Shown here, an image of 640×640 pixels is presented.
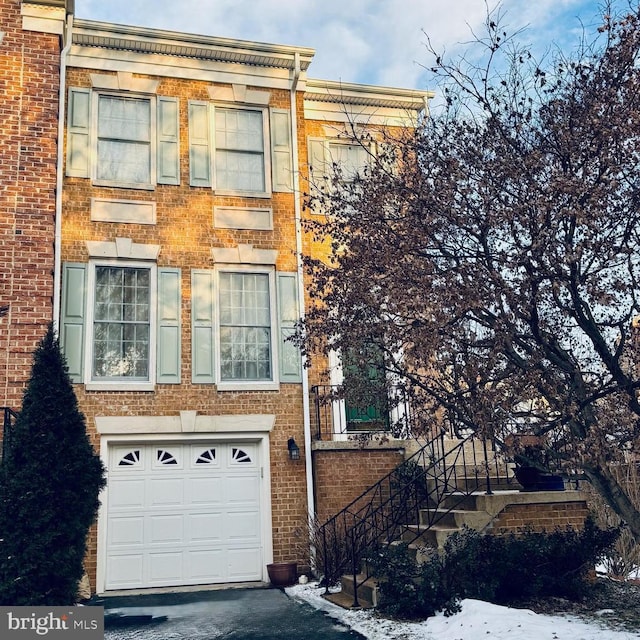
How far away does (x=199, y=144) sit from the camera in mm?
12102

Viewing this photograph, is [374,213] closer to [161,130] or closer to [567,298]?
[567,298]

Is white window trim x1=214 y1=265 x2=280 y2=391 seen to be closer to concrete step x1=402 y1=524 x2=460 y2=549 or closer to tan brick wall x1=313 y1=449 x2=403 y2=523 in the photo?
tan brick wall x1=313 y1=449 x2=403 y2=523

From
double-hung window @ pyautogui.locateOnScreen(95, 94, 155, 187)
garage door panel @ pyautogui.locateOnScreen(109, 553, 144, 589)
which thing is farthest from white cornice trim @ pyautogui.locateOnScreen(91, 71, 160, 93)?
garage door panel @ pyautogui.locateOnScreen(109, 553, 144, 589)

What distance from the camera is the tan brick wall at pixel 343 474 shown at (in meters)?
11.0

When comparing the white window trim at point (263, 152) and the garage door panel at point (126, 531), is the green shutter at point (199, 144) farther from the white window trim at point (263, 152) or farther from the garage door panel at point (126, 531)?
the garage door panel at point (126, 531)

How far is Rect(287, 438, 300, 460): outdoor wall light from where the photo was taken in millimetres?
11073

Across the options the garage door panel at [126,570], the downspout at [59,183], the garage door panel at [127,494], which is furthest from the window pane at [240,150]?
the garage door panel at [126,570]

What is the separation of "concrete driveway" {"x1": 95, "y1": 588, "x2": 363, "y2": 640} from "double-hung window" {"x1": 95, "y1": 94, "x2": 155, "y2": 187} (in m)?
6.25

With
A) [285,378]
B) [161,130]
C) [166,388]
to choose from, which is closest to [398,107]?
[161,130]

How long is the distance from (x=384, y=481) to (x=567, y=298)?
562 cm

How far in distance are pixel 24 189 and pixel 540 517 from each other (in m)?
8.24

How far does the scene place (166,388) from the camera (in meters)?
11.0

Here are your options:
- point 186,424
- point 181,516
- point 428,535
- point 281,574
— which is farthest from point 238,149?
point 428,535

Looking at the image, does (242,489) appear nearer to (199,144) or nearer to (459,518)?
(459,518)
